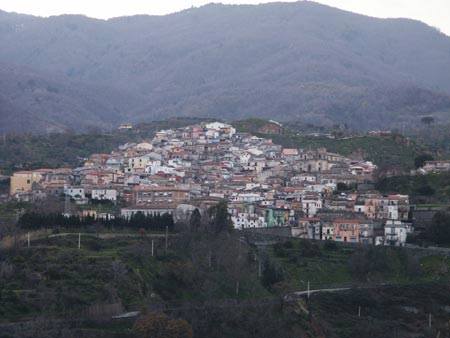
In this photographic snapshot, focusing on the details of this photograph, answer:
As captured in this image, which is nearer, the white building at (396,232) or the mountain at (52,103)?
the white building at (396,232)

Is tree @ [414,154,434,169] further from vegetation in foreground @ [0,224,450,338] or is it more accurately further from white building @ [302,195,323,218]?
vegetation in foreground @ [0,224,450,338]

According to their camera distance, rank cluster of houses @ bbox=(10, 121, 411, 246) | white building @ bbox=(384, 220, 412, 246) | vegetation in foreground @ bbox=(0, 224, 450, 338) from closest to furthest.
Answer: vegetation in foreground @ bbox=(0, 224, 450, 338), white building @ bbox=(384, 220, 412, 246), cluster of houses @ bbox=(10, 121, 411, 246)

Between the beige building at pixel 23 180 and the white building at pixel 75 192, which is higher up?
the beige building at pixel 23 180

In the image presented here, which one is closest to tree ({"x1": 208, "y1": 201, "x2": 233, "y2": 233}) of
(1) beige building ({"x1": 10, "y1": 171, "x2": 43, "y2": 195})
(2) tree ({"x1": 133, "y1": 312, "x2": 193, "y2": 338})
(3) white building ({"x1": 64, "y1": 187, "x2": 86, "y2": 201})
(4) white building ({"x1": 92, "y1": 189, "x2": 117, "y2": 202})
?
(4) white building ({"x1": 92, "y1": 189, "x2": 117, "y2": 202})

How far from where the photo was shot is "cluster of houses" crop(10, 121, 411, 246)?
58375 mm

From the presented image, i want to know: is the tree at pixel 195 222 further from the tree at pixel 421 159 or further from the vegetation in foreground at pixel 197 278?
the tree at pixel 421 159

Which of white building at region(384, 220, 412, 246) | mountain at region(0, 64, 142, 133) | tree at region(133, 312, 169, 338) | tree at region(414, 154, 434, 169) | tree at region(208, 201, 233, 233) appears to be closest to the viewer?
tree at region(133, 312, 169, 338)

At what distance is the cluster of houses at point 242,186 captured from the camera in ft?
192

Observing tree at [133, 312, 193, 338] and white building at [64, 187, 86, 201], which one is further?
white building at [64, 187, 86, 201]

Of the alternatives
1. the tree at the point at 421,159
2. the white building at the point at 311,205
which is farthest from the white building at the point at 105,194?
the tree at the point at 421,159

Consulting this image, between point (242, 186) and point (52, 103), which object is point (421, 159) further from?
point (52, 103)

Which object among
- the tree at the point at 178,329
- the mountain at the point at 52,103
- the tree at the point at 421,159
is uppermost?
the mountain at the point at 52,103

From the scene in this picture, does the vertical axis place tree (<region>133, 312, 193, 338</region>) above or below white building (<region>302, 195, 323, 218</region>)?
below

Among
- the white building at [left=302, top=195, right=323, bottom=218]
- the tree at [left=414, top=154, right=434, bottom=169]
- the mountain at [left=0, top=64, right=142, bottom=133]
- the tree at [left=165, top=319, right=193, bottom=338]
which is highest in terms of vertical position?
the mountain at [left=0, top=64, right=142, bottom=133]
